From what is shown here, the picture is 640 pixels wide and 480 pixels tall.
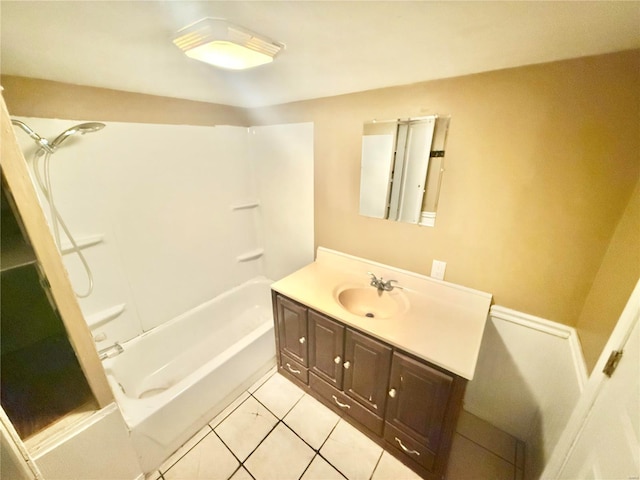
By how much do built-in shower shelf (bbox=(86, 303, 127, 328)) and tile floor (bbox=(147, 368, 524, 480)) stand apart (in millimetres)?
887

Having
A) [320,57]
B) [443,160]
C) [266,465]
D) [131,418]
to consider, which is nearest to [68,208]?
[131,418]

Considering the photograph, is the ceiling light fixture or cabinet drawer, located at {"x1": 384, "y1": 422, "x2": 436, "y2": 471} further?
cabinet drawer, located at {"x1": 384, "y1": 422, "x2": 436, "y2": 471}

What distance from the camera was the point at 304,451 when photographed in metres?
1.36

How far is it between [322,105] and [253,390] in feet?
6.55

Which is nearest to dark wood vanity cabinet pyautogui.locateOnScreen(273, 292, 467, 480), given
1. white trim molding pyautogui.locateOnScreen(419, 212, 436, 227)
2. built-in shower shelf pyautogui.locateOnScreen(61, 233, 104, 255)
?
white trim molding pyautogui.locateOnScreen(419, 212, 436, 227)

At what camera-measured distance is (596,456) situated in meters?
0.71

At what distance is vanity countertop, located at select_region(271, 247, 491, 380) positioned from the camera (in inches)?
41.8

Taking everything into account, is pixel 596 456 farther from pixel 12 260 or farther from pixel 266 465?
pixel 12 260

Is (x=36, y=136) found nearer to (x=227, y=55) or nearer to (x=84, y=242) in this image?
(x=84, y=242)

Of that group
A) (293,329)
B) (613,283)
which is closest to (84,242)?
(293,329)

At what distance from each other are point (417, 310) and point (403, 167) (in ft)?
2.61

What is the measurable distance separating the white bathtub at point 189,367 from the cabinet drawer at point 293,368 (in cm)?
13

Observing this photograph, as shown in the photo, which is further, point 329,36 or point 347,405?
point 347,405

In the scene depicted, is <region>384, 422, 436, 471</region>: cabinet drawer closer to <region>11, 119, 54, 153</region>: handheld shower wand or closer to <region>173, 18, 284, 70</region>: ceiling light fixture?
<region>173, 18, 284, 70</region>: ceiling light fixture
